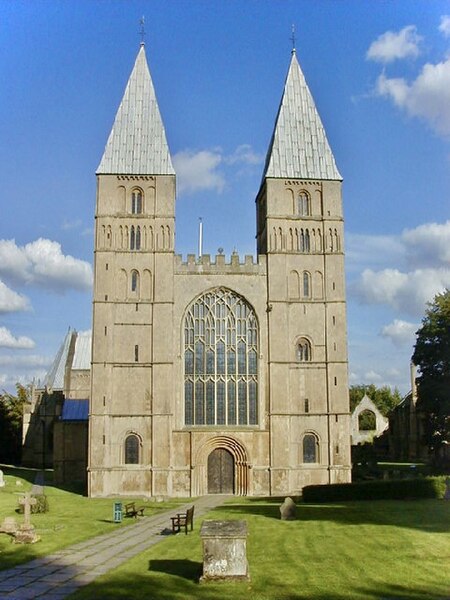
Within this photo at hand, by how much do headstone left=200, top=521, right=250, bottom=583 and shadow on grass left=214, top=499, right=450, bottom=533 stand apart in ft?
32.1

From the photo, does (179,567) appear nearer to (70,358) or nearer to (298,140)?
(298,140)

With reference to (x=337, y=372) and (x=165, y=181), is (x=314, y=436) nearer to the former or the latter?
(x=337, y=372)

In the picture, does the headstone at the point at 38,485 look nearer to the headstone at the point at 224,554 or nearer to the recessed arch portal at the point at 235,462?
the recessed arch portal at the point at 235,462

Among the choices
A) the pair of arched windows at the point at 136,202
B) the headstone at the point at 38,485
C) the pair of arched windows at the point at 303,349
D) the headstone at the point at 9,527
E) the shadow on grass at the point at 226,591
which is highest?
the pair of arched windows at the point at 136,202

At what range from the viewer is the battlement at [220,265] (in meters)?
48.1

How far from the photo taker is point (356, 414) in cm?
9544

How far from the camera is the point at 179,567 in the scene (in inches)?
723

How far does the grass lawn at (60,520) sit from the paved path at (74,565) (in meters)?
0.62

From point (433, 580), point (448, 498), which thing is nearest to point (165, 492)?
point (448, 498)

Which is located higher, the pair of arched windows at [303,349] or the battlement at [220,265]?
the battlement at [220,265]

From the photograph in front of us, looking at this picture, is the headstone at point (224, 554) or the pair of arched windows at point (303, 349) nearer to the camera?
the headstone at point (224, 554)

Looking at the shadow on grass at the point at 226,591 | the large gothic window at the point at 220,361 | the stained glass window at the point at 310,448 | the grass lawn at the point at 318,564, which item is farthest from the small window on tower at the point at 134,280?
the shadow on grass at the point at 226,591

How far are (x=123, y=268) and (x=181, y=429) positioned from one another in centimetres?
1109

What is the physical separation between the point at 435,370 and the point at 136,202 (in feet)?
84.0
